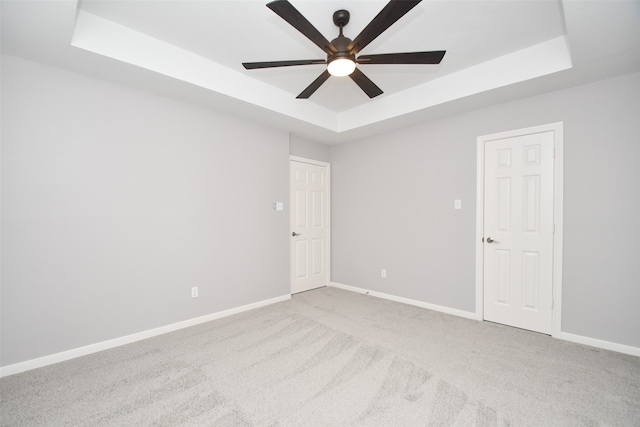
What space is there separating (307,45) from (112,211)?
2.43 m

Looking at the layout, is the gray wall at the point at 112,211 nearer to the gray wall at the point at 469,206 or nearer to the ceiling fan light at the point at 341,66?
the gray wall at the point at 469,206

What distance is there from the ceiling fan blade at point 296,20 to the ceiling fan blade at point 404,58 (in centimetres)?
27

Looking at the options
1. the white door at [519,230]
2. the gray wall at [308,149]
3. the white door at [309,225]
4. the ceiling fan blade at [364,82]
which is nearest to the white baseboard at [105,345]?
the white door at [309,225]

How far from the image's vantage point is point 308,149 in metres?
4.73

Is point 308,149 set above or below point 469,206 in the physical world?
above

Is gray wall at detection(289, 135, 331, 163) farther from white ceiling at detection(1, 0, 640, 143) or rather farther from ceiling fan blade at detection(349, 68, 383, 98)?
ceiling fan blade at detection(349, 68, 383, 98)

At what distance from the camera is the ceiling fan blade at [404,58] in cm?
192

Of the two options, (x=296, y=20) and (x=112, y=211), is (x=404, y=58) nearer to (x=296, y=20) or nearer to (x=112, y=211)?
(x=296, y=20)

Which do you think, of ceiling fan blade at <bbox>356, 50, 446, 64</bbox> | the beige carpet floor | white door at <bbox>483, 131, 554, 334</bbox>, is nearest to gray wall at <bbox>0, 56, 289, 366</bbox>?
the beige carpet floor

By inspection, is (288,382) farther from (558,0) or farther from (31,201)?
(558,0)

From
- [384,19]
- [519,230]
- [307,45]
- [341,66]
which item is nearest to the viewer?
[384,19]

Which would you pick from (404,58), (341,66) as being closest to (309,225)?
(341,66)

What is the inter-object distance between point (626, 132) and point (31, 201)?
205 inches

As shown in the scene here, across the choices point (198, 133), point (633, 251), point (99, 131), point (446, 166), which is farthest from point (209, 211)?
point (633, 251)
